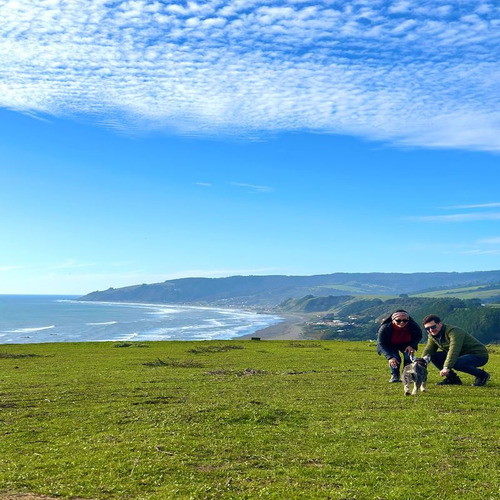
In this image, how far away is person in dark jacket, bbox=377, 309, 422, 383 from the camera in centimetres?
1812

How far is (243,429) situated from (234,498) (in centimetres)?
407

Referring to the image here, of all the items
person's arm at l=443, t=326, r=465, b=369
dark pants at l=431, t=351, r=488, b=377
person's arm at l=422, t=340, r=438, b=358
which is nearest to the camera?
person's arm at l=443, t=326, r=465, b=369

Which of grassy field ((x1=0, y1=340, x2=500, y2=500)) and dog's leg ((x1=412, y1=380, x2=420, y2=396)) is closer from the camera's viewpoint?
grassy field ((x1=0, y1=340, x2=500, y2=500))

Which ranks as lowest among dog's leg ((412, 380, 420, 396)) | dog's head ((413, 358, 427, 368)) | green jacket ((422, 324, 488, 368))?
dog's leg ((412, 380, 420, 396))

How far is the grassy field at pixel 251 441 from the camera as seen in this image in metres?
7.87

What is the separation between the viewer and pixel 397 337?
18.4m

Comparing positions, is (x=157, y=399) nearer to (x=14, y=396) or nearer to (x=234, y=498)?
(x=14, y=396)

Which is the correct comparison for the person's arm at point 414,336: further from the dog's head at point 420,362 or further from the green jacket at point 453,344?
the dog's head at point 420,362

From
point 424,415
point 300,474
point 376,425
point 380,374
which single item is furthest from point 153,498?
point 380,374

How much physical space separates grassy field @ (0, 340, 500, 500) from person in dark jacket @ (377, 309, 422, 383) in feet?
4.02

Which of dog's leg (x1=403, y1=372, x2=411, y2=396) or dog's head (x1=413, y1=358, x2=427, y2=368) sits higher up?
dog's head (x1=413, y1=358, x2=427, y2=368)

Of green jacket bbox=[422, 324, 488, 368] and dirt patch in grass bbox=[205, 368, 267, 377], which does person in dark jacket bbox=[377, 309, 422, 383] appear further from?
dirt patch in grass bbox=[205, 368, 267, 377]

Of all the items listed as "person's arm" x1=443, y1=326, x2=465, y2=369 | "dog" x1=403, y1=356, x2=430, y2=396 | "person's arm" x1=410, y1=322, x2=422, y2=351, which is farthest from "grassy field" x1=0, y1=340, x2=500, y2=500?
"person's arm" x1=410, y1=322, x2=422, y2=351

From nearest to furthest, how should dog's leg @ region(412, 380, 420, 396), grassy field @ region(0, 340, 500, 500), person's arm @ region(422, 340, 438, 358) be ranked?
grassy field @ region(0, 340, 500, 500)
dog's leg @ region(412, 380, 420, 396)
person's arm @ region(422, 340, 438, 358)
